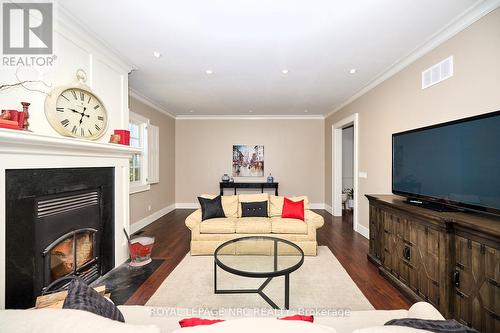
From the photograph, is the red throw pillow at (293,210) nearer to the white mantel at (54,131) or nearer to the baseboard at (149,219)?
the white mantel at (54,131)

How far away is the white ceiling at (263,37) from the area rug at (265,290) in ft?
9.08

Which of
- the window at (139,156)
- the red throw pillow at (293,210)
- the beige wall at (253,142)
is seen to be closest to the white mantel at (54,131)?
the window at (139,156)

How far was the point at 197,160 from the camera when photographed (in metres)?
6.75

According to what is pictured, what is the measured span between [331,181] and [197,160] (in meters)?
3.86

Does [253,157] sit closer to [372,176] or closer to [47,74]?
[372,176]

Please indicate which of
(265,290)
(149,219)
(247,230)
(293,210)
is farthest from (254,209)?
(149,219)

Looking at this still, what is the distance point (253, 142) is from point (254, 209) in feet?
10.5

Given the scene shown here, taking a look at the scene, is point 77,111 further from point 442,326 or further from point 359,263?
point 359,263

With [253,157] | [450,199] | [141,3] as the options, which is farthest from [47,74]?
[253,157]

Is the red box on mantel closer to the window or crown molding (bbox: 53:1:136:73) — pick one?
crown molding (bbox: 53:1:136:73)

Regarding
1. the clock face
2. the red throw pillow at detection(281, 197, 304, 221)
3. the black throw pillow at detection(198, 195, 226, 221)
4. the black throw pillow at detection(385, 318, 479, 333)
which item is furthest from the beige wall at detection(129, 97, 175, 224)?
the black throw pillow at detection(385, 318, 479, 333)

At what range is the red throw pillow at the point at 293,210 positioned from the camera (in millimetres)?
3659

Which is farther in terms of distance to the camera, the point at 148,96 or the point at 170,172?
the point at 170,172

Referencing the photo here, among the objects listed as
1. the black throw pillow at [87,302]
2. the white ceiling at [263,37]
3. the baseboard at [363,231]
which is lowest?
the baseboard at [363,231]
